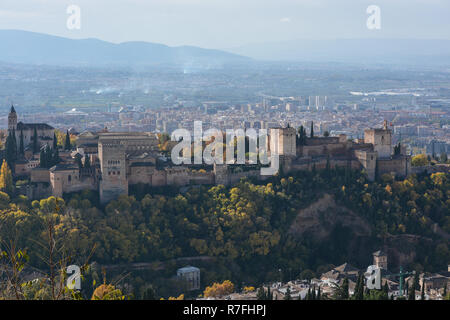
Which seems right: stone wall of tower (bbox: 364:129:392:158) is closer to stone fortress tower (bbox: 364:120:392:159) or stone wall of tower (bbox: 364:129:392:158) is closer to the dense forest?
stone fortress tower (bbox: 364:120:392:159)

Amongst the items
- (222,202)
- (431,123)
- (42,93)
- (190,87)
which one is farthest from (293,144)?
(190,87)

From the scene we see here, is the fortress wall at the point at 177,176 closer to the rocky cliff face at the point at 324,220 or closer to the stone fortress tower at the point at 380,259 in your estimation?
the rocky cliff face at the point at 324,220

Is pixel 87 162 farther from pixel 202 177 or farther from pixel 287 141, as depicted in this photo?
pixel 287 141

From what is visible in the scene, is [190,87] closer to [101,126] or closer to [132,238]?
[101,126]

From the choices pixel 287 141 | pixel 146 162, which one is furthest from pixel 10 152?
pixel 287 141

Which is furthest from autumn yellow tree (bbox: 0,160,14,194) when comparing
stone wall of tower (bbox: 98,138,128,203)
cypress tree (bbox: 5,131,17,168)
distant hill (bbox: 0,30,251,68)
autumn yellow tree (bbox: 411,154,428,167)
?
distant hill (bbox: 0,30,251,68)

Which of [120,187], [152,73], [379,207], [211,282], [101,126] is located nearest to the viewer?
[211,282]
